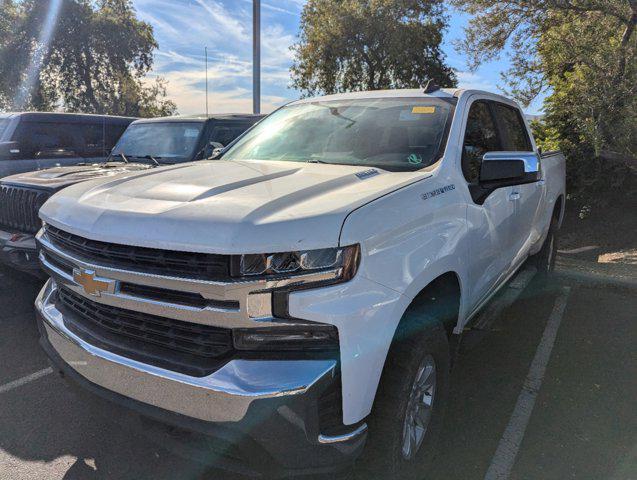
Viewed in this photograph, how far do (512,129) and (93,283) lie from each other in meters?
3.65

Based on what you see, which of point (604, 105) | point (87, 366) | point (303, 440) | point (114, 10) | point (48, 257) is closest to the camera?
point (303, 440)

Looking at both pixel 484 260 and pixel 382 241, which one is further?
pixel 484 260

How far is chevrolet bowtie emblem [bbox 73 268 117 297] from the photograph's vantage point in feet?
6.87

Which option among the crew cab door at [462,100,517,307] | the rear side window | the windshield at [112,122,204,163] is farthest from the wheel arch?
the rear side window

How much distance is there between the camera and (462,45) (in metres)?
10.5

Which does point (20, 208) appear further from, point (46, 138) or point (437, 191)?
point (437, 191)

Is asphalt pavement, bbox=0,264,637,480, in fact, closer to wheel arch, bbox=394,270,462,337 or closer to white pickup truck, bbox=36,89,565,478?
white pickup truck, bbox=36,89,565,478

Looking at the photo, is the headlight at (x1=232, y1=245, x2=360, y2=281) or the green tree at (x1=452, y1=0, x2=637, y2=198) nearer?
the headlight at (x1=232, y1=245, x2=360, y2=281)

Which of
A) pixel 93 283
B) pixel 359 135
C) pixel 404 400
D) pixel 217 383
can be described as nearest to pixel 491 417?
pixel 404 400

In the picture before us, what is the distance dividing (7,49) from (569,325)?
25501mm

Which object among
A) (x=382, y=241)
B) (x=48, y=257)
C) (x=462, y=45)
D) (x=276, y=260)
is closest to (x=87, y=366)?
(x=48, y=257)

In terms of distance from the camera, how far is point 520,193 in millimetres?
3887

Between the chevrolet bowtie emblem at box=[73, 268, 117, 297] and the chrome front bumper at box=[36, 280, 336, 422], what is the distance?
26cm

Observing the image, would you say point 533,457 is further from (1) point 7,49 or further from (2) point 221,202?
(1) point 7,49
